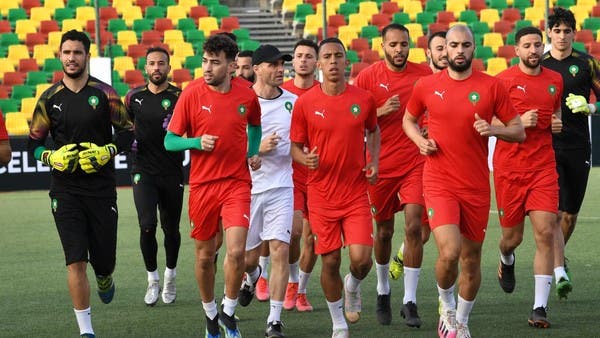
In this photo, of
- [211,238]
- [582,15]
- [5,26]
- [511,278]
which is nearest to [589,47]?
[582,15]

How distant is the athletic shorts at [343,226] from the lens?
8812 millimetres

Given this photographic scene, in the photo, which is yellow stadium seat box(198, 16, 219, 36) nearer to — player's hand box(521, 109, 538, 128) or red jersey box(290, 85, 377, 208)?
player's hand box(521, 109, 538, 128)

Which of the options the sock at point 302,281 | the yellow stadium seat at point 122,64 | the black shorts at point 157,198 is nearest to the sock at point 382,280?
the sock at point 302,281

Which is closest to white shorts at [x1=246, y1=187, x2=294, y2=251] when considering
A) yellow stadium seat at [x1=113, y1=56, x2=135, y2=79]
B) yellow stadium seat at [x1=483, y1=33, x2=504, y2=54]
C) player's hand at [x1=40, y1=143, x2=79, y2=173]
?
player's hand at [x1=40, y1=143, x2=79, y2=173]

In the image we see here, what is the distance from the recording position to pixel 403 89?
10.3m

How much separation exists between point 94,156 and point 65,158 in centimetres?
21

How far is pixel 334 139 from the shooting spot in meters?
8.92

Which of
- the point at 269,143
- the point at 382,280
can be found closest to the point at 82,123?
the point at 269,143

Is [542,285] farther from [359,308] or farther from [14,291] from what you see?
[14,291]

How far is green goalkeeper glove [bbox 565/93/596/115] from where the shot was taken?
10.5 m

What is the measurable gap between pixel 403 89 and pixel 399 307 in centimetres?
189

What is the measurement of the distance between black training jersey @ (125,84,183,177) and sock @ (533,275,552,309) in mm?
3474

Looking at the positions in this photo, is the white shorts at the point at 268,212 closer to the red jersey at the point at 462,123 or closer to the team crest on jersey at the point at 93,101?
the red jersey at the point at 462,123

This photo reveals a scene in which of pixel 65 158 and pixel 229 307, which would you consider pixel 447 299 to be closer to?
pixel 229 307
